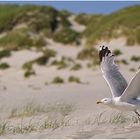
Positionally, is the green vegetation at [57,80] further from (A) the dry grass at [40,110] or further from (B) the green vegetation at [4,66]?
(A) the dry grass at [40,110]

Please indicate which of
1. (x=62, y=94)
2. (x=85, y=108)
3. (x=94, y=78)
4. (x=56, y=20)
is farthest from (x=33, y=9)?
(x=85, y=108)

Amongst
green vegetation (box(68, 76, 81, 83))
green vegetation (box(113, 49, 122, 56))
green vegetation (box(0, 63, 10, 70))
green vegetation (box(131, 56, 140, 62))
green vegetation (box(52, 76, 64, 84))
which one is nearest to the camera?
green vegetation (box(68, 76, 81, 83))

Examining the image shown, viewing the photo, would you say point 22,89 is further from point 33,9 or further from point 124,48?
point 33,9

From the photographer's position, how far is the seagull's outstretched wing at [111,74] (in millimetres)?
7172

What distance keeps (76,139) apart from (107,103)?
113cm

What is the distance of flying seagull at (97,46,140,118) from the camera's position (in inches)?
255

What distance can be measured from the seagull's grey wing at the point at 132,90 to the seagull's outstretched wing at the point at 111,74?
38 cm

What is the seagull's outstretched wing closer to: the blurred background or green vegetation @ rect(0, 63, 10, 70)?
the blurred background

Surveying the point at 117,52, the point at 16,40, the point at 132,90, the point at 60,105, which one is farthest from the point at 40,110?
the point at 16,40

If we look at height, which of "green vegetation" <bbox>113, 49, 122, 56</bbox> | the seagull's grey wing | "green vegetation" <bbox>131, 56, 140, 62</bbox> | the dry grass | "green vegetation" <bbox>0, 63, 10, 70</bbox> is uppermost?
"green vegetation" <bbox>113, 49, 122, 56</bbox>

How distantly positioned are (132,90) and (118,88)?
2.23 ft

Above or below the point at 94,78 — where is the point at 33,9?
above

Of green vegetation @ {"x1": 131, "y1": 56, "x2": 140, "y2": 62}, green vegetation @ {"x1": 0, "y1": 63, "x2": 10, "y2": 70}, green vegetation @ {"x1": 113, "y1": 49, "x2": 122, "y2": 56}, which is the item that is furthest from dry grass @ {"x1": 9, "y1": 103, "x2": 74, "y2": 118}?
green vegetation @ {"x1": 113, "y1": 49, "x2": 122, "y2": 56}

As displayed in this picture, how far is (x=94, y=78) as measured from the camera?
58.6 feet
